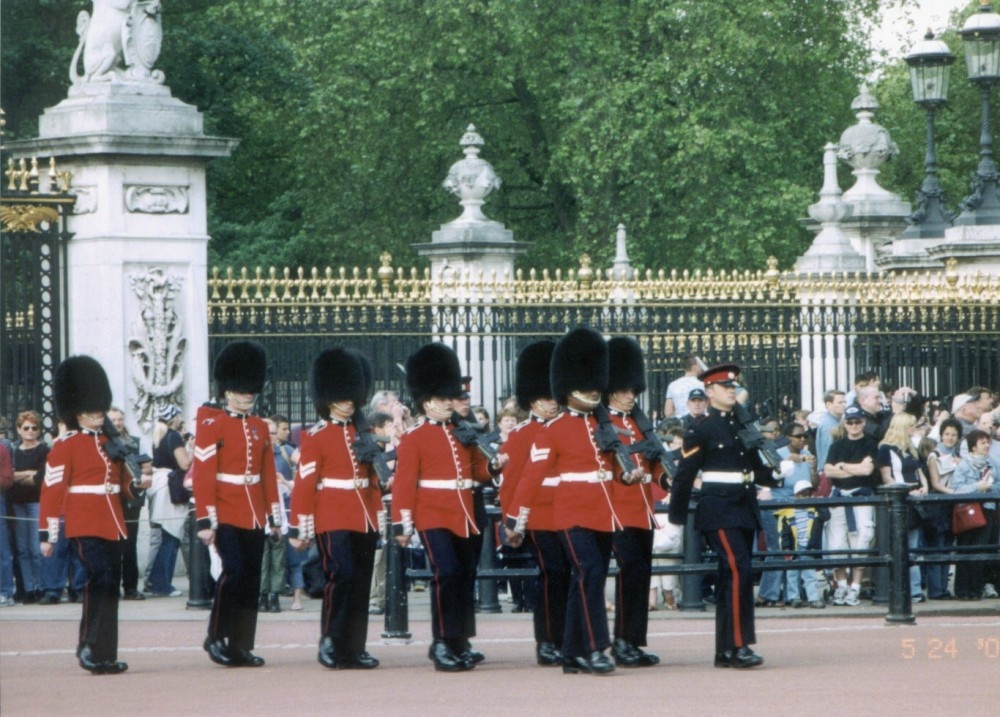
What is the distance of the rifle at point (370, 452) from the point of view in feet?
36.6

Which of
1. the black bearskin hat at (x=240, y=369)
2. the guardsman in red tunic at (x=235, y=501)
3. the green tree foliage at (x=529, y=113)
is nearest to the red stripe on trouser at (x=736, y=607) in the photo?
the guardsman in red tunic at (x=235, y=501)

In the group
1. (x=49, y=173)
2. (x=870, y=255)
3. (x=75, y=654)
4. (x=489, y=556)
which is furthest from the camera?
(x=870, y=255)

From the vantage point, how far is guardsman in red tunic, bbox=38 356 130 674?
10766 millimetres

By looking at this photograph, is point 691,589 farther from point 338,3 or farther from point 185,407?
point 338,3

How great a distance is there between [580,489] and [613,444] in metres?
0.27

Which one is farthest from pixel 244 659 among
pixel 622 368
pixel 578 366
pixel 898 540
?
pixel 898 540

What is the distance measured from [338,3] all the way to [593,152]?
477 cm

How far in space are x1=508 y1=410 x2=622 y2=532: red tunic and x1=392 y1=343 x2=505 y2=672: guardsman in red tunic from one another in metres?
0.34

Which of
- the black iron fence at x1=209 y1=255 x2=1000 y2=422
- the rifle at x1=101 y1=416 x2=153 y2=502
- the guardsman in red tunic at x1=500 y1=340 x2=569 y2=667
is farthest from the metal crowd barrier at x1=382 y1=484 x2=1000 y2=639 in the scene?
the black iron fence at x1=209 y1=255 x2=1000 y2=422

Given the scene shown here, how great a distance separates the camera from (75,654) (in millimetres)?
→ 11531

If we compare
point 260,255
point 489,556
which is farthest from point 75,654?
point 260,255

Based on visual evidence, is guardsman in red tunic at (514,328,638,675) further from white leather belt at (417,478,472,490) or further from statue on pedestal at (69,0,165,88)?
statue on pedestal at (69,0,165,88)

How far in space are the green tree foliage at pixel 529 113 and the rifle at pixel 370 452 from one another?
1882 centimetres

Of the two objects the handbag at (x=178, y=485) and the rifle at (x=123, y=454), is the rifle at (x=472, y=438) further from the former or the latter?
the handbag at (x=178, y=485)
